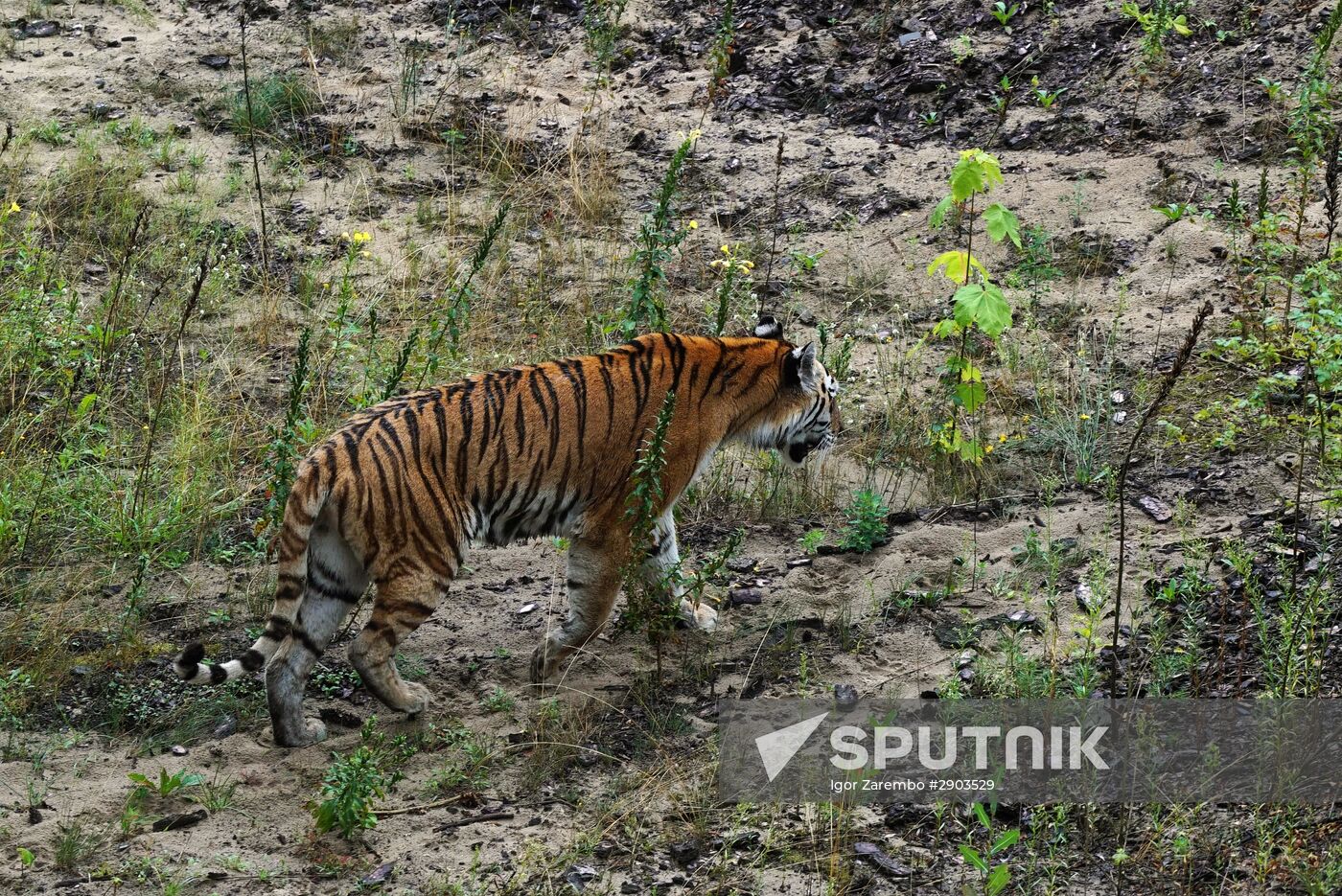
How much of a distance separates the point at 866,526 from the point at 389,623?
228 centimetres

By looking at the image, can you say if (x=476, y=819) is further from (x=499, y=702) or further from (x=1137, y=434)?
(x=1137, y=434)

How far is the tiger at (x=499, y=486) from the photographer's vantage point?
529 centimetres

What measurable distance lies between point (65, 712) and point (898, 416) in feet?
14.2

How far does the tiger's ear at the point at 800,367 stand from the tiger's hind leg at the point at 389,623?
191cm

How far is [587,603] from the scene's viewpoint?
19.1 ft

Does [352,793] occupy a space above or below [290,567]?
below

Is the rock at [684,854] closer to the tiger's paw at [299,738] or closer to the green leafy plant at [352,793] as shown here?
the green leafy plant at [352,793]

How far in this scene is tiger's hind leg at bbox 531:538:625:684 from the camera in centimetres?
580

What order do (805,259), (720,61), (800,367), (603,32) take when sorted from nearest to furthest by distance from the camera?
(800,367)
(805,259)
(720,61)
(603,32)

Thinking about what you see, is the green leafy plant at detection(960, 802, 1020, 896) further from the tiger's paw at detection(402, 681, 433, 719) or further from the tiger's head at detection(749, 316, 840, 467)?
the tiger's head at detection(749, 316, 840, 467)

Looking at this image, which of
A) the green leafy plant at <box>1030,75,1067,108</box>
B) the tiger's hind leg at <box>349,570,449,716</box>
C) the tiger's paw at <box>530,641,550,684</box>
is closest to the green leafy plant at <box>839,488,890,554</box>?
the tiger's paw at <box>530,641,550,684</box>

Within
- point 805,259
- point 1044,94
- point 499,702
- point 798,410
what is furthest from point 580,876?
point 1044,94

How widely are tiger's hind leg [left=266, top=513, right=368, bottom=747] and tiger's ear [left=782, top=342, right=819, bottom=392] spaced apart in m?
2.13

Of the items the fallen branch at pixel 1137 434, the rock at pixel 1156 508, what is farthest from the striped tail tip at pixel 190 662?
the rock at pixel 1156 508
